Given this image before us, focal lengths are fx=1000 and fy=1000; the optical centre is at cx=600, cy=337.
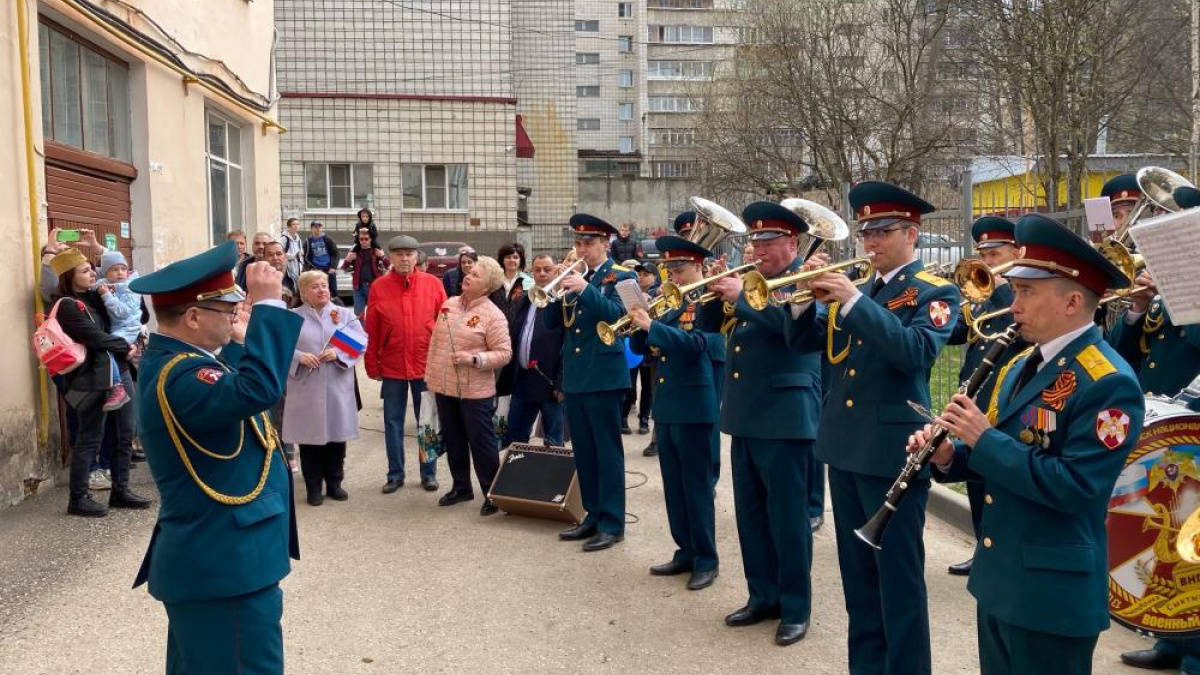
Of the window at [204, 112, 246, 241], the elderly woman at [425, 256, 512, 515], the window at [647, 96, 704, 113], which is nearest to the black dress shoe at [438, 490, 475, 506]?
the elderly woman at [425, 256, 512, 515]

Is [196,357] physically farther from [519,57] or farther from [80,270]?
[519,57]

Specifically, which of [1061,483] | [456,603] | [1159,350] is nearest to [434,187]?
[456,603]

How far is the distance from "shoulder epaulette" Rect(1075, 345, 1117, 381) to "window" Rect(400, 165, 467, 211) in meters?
23.6

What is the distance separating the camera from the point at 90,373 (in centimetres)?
725

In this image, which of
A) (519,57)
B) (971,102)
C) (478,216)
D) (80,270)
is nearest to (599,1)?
(519,57)

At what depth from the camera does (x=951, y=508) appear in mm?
7113

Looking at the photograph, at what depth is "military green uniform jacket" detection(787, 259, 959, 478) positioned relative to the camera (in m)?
3.96

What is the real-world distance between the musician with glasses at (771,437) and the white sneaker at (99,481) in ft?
17.6

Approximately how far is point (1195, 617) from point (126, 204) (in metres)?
9.75

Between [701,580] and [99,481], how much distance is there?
5138mm

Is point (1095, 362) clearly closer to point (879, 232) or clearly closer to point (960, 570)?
point (879, 232)

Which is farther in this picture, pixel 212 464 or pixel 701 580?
pixel 701 580

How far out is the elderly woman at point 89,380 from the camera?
284 inches

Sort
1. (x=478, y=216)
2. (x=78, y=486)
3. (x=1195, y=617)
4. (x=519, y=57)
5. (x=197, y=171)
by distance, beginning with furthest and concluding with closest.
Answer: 1. (x=519, y=57)
2. (x=478, y=216)
3. (x=197, y=171)
4. (x=78, y=486)
5. (x=1195, y=617)
